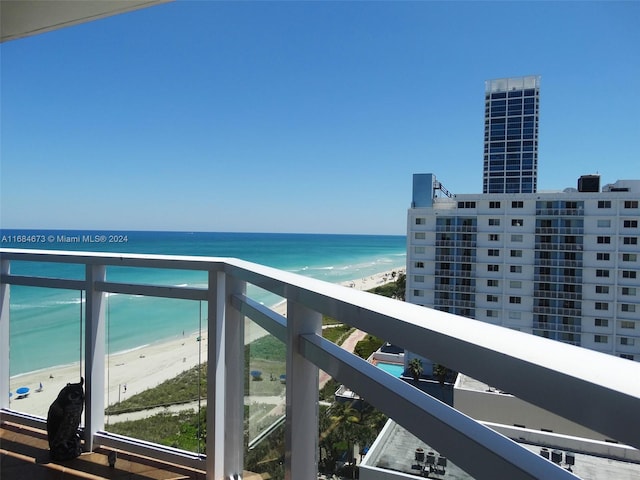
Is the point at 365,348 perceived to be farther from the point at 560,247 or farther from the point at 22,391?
the point at 560,247

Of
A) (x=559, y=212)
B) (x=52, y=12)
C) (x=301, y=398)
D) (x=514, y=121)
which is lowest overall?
(x=301, y=398)

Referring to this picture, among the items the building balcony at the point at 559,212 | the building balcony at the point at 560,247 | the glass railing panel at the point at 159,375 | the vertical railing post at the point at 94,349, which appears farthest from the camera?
the building balcony at the point at 560,247

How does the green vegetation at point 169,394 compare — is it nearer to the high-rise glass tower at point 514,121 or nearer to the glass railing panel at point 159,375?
the glass railing panel at point 159,375

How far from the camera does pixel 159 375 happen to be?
6.72 feet

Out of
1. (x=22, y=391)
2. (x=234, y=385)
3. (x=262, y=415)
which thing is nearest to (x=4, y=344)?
(x=22, y=391)

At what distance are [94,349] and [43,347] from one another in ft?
1.03

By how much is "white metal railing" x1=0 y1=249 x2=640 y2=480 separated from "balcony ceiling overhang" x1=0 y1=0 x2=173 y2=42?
116 centimetres

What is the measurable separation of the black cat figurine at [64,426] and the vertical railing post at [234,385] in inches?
32.4

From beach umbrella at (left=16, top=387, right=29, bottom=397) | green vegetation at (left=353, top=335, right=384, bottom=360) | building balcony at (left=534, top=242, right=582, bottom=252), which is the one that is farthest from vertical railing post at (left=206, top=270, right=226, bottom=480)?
building balcony at (left=534, top=242, right=582, bottom=252)

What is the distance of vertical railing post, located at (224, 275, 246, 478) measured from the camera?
142 centimetres

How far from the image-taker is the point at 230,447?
148 cm

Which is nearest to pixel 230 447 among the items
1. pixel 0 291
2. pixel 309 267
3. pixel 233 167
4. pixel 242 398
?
pixel 242 398

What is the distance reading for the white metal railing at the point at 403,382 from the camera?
0.28m

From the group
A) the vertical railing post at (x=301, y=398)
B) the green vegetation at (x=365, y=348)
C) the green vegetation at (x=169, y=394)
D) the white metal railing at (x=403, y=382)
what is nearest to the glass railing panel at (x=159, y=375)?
the green vegetation at (x=169, y=394)
